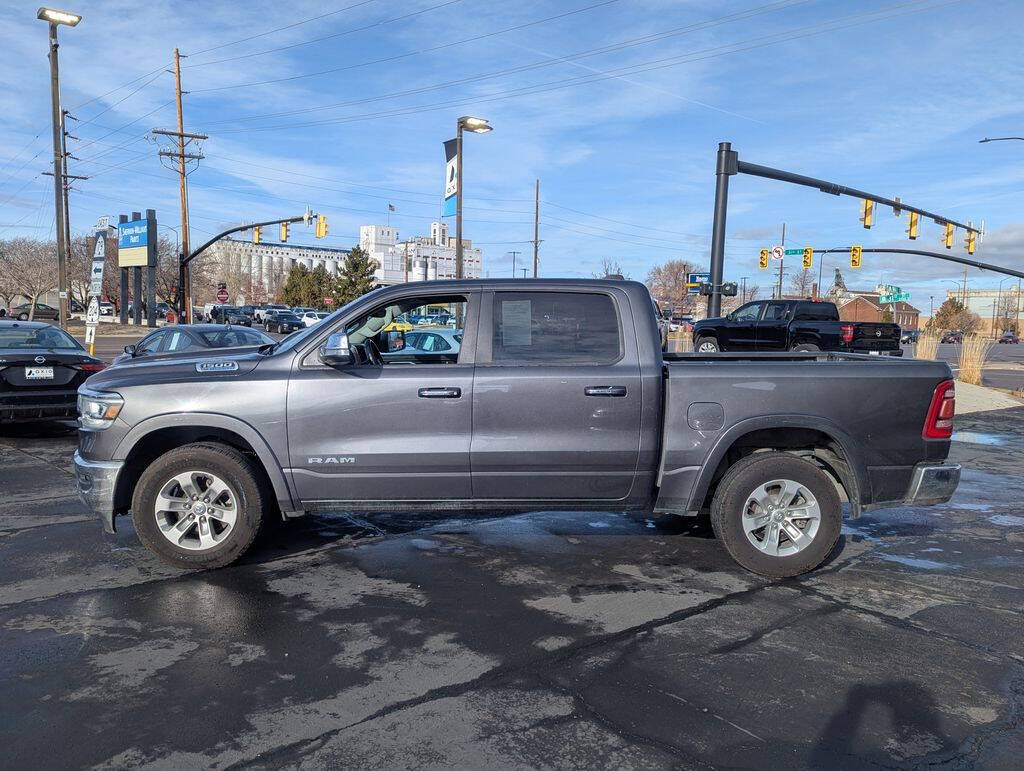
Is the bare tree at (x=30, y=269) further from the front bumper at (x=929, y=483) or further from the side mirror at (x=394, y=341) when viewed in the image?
the front bumper at (x=929, y=483)

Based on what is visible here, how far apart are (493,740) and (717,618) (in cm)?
189

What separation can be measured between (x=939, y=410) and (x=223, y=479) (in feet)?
16.1

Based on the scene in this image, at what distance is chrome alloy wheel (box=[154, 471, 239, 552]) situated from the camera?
5.19 meters

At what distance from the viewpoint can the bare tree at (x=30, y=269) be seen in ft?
170

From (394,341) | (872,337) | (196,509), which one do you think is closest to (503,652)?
(196,509)

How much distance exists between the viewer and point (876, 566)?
18.6ft

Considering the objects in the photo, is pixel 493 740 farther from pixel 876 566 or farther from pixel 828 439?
pixel 876 566

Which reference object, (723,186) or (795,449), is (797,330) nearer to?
(723,186)

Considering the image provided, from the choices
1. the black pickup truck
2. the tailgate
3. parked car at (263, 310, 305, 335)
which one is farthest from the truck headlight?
parked car at (263, 310, 305, 335)

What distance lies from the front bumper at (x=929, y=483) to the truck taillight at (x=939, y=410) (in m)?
0.23

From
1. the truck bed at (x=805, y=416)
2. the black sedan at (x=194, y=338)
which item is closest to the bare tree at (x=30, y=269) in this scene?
the black sedan at (x=194, y=338)

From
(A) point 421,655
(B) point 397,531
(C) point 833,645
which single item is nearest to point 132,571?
(B) point 397,531

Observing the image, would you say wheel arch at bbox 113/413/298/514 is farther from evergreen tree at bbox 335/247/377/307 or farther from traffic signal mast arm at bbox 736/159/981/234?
evergreen tree at bbox 335/247/377/307

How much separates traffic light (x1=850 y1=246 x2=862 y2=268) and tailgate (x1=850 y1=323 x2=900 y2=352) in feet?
45.2
